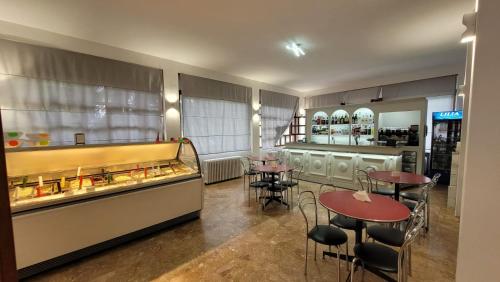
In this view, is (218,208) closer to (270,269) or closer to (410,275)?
(270,269)

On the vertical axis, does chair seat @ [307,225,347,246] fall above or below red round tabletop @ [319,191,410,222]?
below

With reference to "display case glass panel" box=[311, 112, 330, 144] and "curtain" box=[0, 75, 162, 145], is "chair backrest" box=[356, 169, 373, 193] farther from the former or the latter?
"curtain" box=[0, 75, 162, 145]

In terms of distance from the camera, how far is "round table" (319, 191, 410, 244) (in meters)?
1.73

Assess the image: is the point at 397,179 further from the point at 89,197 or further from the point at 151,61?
the point at 151,61

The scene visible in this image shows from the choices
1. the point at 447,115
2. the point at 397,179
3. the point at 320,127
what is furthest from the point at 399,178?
the point at 320,127

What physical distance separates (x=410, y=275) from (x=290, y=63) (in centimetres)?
438

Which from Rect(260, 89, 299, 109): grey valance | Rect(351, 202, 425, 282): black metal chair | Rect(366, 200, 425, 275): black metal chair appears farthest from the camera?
Rect(260, 89, 299, 109): grey valance

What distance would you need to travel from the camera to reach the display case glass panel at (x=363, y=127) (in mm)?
5840

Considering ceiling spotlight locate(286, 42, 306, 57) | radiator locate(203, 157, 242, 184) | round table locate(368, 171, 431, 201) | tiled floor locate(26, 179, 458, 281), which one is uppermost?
ceiling spotlight locate(286, 42, 306, 57)

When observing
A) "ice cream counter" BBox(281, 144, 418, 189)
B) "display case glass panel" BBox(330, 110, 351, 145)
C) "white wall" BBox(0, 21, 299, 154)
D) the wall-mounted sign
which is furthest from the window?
the wall-mounted sign

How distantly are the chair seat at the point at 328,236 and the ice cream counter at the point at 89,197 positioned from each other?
1.91 metres

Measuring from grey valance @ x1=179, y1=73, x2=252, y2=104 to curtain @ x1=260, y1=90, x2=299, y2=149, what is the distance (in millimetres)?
817

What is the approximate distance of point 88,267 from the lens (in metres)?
2.26

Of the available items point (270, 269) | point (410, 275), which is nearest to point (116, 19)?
point (270, 269)
